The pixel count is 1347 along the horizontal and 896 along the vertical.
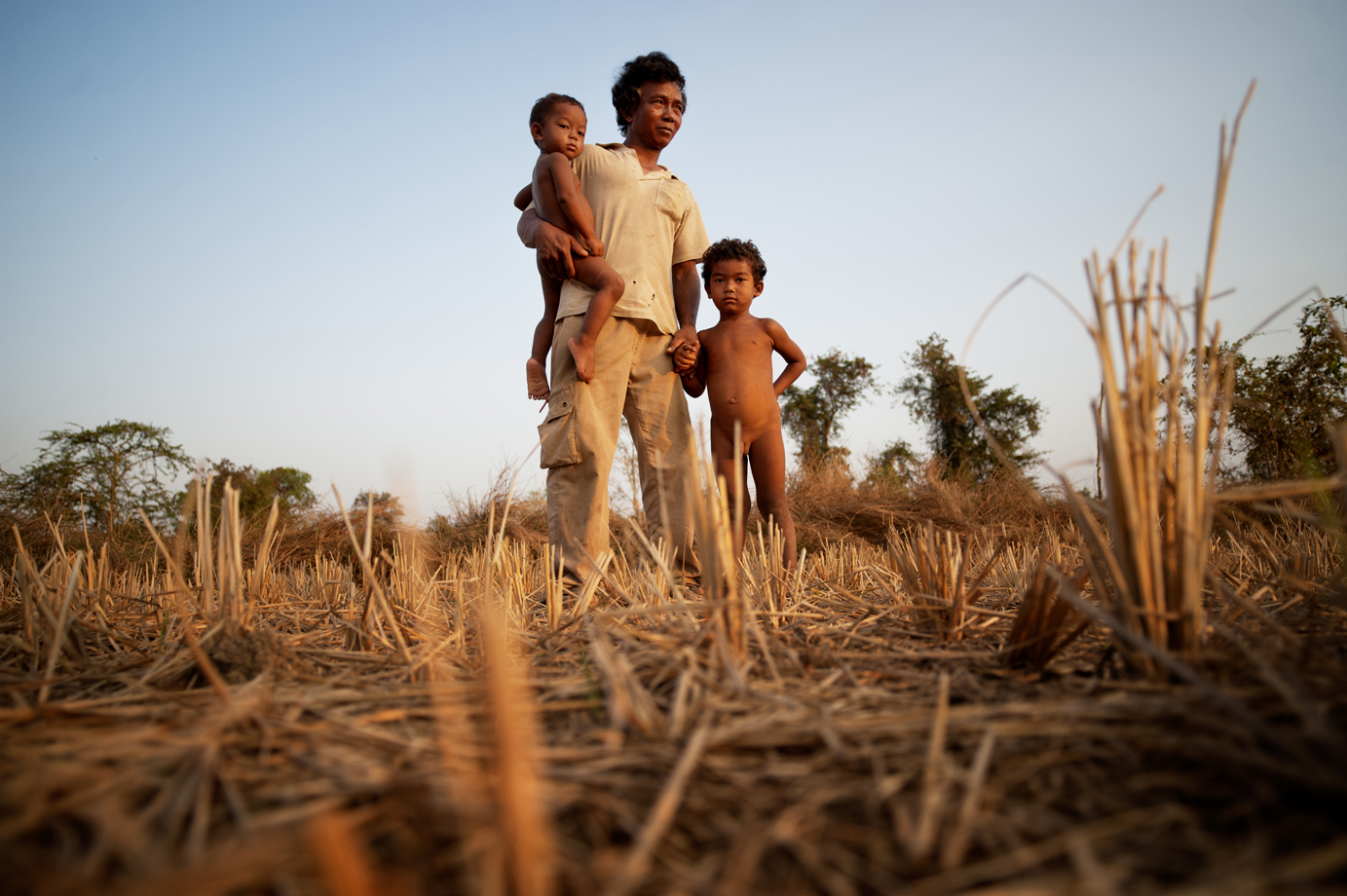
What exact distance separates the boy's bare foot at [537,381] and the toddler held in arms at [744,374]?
22.7 inches

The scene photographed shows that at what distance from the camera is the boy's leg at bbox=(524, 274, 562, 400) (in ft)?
9.43

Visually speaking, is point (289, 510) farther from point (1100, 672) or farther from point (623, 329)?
point (1100, 672)

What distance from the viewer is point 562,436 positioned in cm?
258

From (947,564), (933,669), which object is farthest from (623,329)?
(933,669)

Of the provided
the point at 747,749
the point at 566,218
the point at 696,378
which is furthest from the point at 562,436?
the point at 747,749

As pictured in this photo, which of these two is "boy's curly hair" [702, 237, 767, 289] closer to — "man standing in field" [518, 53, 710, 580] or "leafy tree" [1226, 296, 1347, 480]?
"man standing in field" [518, 53, 710, 580]

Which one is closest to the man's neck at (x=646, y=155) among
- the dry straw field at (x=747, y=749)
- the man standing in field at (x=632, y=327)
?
the man standing in field at (x=632, y=327)

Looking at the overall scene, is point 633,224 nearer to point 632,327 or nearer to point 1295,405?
point 632,327

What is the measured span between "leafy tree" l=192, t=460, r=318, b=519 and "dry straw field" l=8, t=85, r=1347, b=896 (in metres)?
4.72

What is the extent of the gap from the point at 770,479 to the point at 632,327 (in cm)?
89

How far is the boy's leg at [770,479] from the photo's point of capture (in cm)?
292

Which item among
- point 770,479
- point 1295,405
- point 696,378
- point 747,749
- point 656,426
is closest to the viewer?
point 747,749

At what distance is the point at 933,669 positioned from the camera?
100 cm

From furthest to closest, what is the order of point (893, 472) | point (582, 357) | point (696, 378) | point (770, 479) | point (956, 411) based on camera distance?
point (956, 411) < point (893, 472) < point (696, 378) < point (770, 479) < point (582, 357)
